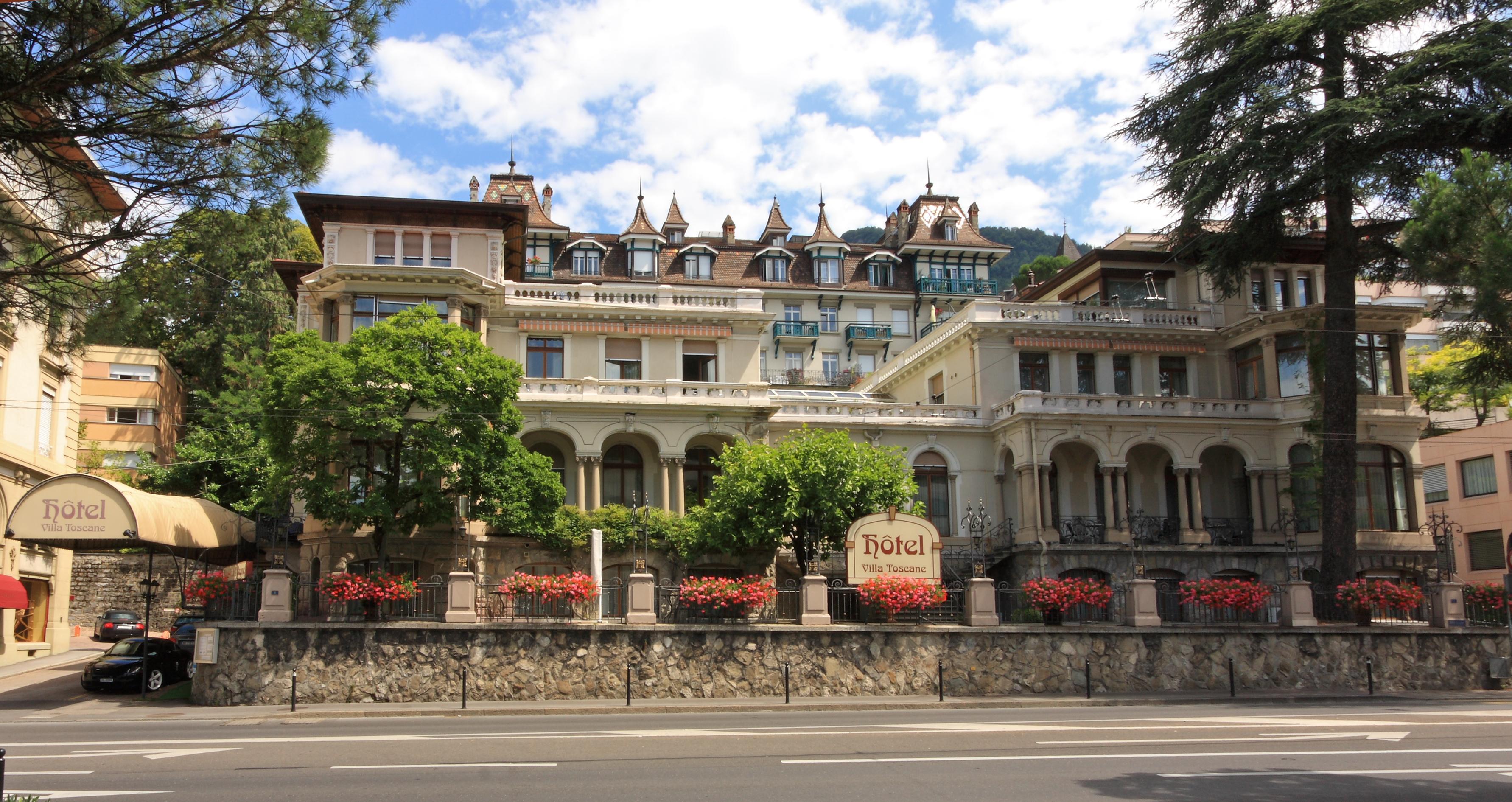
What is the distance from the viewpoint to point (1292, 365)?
42.1 m

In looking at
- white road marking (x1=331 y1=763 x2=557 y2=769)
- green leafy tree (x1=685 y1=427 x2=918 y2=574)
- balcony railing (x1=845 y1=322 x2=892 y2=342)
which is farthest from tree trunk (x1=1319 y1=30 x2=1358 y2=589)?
balcony railing (x1=845 y1=322 x2=892 y2=342)

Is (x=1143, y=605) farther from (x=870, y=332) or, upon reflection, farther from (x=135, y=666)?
(x=870, y=332)

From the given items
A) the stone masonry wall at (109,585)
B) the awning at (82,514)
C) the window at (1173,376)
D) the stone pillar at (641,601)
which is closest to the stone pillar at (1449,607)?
the window at (1173,376)

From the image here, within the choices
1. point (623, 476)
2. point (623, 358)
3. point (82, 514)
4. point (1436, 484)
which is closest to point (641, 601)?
point (82, 514)

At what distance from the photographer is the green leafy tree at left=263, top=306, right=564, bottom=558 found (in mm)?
29781

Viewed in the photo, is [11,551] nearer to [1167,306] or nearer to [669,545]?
[669,545]

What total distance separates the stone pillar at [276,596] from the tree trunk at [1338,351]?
2765 cm

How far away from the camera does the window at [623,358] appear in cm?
4109

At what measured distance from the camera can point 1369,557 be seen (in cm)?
3941

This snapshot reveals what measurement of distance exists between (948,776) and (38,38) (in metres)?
12.1

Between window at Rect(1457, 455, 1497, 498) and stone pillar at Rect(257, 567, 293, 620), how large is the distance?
47.0 metres

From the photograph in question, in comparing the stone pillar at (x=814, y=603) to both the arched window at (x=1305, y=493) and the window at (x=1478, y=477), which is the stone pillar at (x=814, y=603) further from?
the window at (x=1478, y=477)

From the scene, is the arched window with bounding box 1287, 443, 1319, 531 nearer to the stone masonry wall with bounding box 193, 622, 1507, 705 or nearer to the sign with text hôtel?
the stone masonry wall with bounding box 193, 622, 1507, 705

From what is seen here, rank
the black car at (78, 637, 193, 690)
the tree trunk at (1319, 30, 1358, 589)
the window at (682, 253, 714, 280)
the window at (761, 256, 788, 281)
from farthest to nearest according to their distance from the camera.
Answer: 1. the window at (761, 256, 788, 281)
2. the window at (682, 253, 714, 280)
3. the tree trunk at (1319, 30, 1358, 589)
4. the black car at (78, 637, 193, 690)
